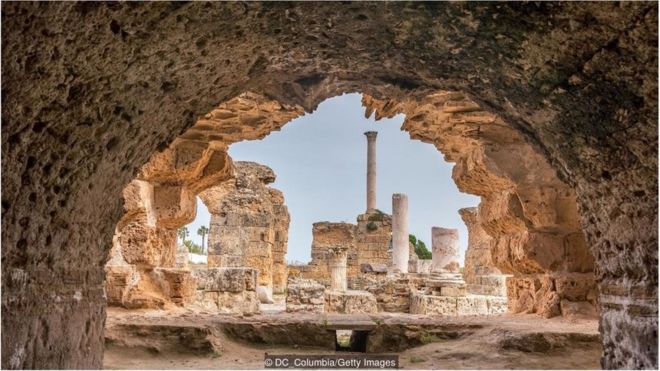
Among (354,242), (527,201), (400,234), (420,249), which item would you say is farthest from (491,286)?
(420,249)

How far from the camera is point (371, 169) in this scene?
27.3 meters

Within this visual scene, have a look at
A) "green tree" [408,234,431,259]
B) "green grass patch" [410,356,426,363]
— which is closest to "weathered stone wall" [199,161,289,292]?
"green grass patch" [410,356,426,363]

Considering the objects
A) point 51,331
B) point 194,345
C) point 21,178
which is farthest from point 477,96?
point 194,345

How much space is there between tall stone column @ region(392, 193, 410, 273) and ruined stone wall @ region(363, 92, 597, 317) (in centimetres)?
1428

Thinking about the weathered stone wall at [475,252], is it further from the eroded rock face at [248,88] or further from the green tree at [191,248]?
the green tree at [191,248]

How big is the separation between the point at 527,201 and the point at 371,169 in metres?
21.1

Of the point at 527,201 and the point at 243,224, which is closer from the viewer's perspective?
the point at 527,201

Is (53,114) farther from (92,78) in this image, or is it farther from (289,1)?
(289,1)

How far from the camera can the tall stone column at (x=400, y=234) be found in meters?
21.2

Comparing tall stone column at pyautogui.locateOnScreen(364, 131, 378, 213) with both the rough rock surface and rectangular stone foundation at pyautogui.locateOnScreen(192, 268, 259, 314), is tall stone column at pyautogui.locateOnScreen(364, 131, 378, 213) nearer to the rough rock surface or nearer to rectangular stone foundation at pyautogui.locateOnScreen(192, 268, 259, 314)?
the rough rock surface

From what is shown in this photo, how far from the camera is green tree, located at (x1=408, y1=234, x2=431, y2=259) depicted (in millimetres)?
35384

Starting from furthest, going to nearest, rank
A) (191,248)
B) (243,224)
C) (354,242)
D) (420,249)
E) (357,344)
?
(191,248) < (420,249) < (354,242) < (243,224) < (357,344)

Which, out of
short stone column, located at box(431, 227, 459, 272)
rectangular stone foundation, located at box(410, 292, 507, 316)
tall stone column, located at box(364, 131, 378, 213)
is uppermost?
tall stone column, located at box(364, 131, 378, 213)

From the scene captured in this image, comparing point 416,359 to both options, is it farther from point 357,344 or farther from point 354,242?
point 354,242
